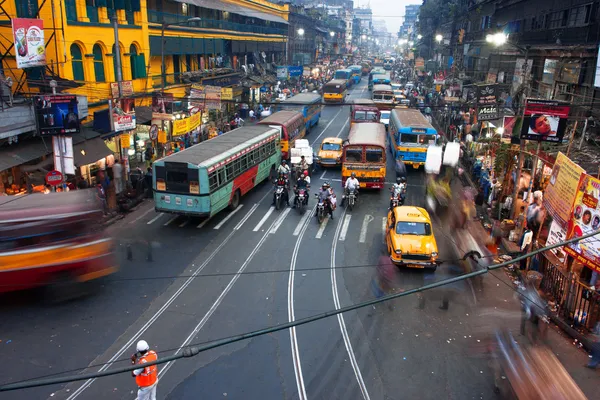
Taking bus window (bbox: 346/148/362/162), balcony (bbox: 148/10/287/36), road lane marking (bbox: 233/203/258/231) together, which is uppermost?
balcony (bbox: 148/10/287/36)

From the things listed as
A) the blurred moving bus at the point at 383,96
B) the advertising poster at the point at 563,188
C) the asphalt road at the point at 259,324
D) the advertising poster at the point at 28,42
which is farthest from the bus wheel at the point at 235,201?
the blurred moving bus at the point at 383,96

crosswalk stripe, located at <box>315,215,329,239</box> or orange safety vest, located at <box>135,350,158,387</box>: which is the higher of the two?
orange safety vest, located at <box>135,350,158,387</box>

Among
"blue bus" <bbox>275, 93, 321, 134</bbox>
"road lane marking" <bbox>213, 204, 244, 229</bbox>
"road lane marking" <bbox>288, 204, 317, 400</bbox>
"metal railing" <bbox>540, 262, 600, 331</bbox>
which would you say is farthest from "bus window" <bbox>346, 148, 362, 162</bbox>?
"blue bus" <bbox>275, 93, 321, 134</bbox>

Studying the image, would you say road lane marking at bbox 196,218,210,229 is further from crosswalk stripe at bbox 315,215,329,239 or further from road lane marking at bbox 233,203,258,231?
crosswalk stripe at bbox 315,215,329,239

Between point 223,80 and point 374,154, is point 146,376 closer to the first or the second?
point 374,154

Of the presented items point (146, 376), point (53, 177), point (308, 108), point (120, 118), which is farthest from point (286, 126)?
point (146, 376)

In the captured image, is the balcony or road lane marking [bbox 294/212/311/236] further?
the balcony

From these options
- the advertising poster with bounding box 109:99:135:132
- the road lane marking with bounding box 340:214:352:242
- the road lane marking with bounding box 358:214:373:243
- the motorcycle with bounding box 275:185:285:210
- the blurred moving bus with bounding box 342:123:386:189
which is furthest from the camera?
the blurred moving bus with bounding box 342:123:386:189

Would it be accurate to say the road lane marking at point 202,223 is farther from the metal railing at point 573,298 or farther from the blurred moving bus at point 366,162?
the metal railing at point 573,298

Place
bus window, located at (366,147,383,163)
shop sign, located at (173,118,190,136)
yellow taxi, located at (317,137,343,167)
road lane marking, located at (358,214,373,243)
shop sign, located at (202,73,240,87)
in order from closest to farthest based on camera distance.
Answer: road lane marking, located at (358,214,373,243), shop sign, located at (173,118,190,136), bus window, located at (366,147,383,163), yellow taxi, located at (317,137,343,167), shop sign, located at (202,73,240,87)
